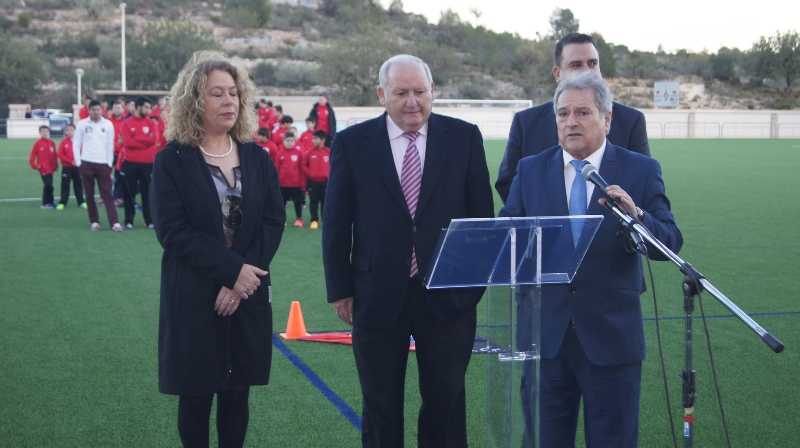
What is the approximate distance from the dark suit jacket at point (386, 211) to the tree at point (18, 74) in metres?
68.6

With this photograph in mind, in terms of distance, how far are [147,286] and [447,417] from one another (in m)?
6.39

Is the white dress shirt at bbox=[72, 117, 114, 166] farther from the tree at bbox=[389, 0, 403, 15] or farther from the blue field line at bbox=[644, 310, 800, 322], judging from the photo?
the tree at bbox=[389, 0, 403, 15]

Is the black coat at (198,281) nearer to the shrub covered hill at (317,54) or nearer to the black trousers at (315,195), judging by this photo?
the black trousers at (315,195)

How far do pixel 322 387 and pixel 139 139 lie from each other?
9.31 metres

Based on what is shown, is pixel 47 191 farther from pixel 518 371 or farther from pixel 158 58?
pixel 158 58

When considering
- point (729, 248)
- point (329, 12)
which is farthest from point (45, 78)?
point (729, 248)

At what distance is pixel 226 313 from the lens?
4414 millimetres

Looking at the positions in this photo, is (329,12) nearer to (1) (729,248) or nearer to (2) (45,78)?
(2) (45,78)

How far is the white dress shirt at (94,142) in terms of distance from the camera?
1465 cm

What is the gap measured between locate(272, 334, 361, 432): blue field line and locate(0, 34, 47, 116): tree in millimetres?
65632

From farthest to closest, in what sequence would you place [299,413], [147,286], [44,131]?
[44,131] → [147,286] → [299,413]

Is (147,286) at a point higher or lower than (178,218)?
lower

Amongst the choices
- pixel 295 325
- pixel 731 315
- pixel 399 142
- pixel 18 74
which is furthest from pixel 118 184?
pixel 18 74

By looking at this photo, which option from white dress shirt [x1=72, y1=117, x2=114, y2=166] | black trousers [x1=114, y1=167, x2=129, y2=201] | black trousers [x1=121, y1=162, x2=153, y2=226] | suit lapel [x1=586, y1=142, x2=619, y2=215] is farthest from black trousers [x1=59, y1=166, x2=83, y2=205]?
suit lapel [x1=586, y1=142, x2=619, y2=215]
